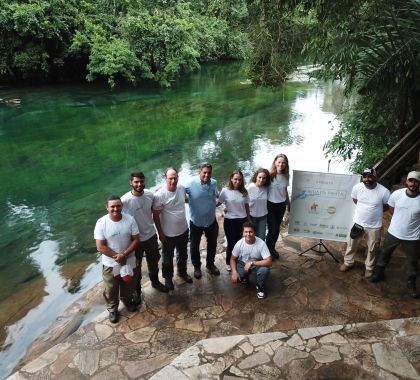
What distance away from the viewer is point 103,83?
27.1m

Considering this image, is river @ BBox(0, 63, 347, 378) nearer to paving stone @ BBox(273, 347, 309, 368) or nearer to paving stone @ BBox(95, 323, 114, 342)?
paving stone @ BBox(95, 323, 114, 342)

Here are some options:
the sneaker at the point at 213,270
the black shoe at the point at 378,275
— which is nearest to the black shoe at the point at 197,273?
the sneaker at the point at 213,270

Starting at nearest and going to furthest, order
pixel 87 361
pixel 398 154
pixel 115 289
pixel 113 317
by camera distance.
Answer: pixel 87 361
pixel 115 289
pixel 113 317
pixel 398 154

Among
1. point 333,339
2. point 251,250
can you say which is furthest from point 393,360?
point 251,250

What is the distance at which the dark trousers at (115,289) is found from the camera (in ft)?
14.2

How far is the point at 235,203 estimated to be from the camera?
4.86 meters

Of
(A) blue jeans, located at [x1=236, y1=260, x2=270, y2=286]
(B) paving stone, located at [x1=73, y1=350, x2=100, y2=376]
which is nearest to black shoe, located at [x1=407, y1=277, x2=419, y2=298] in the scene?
(A) blue jeans, located at [x1=236, y1=260, x2=270, y2=286]

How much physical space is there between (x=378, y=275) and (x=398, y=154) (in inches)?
102

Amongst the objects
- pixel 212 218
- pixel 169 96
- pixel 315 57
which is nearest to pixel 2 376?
pixel 212 218

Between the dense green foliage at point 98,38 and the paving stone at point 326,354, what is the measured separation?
67.6 feet

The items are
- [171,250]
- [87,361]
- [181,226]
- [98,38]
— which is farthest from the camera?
[98,38]

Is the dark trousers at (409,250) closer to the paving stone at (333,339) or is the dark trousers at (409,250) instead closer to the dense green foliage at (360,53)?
the paving stone at (333,339)

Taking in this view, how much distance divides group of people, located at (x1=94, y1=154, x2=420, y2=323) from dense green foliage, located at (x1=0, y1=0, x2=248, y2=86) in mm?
19006

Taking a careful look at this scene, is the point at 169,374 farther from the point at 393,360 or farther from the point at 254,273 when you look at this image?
the point at 393,360
